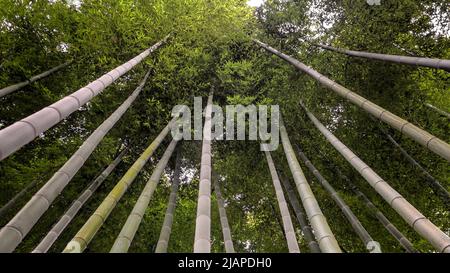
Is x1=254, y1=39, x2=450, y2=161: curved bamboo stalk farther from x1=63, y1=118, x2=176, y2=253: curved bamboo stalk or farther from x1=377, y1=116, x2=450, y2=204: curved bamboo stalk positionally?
x1=63, y1=118, x2=176, y2=253: curved bamboo stalk

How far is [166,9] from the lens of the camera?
5.56m

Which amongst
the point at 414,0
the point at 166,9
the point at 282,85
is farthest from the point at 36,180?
the point at 414,0

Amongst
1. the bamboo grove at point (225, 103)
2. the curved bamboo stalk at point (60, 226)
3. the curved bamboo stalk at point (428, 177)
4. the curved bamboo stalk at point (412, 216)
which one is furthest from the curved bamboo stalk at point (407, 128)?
the curved bamboo stalk at point (60, 226)

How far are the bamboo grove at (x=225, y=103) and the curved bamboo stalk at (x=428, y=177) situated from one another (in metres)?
0.03

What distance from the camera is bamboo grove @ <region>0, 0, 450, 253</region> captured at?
16.2 ft

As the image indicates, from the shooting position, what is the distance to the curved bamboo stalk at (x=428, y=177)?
215 inches

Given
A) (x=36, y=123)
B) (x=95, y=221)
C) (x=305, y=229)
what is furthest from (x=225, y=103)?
(x=36, y=123)

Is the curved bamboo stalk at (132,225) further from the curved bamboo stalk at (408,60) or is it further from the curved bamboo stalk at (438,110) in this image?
the curved bamboo stalk at (438,110)

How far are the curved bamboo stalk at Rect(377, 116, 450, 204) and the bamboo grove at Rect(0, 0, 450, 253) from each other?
30 mm

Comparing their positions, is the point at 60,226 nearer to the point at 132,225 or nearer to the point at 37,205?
the point at 132,225

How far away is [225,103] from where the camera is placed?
6.71m

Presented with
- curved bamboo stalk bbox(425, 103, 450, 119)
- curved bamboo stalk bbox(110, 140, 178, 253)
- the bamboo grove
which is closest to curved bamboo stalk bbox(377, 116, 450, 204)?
the bamboo grove

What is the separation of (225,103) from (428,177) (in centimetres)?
384
